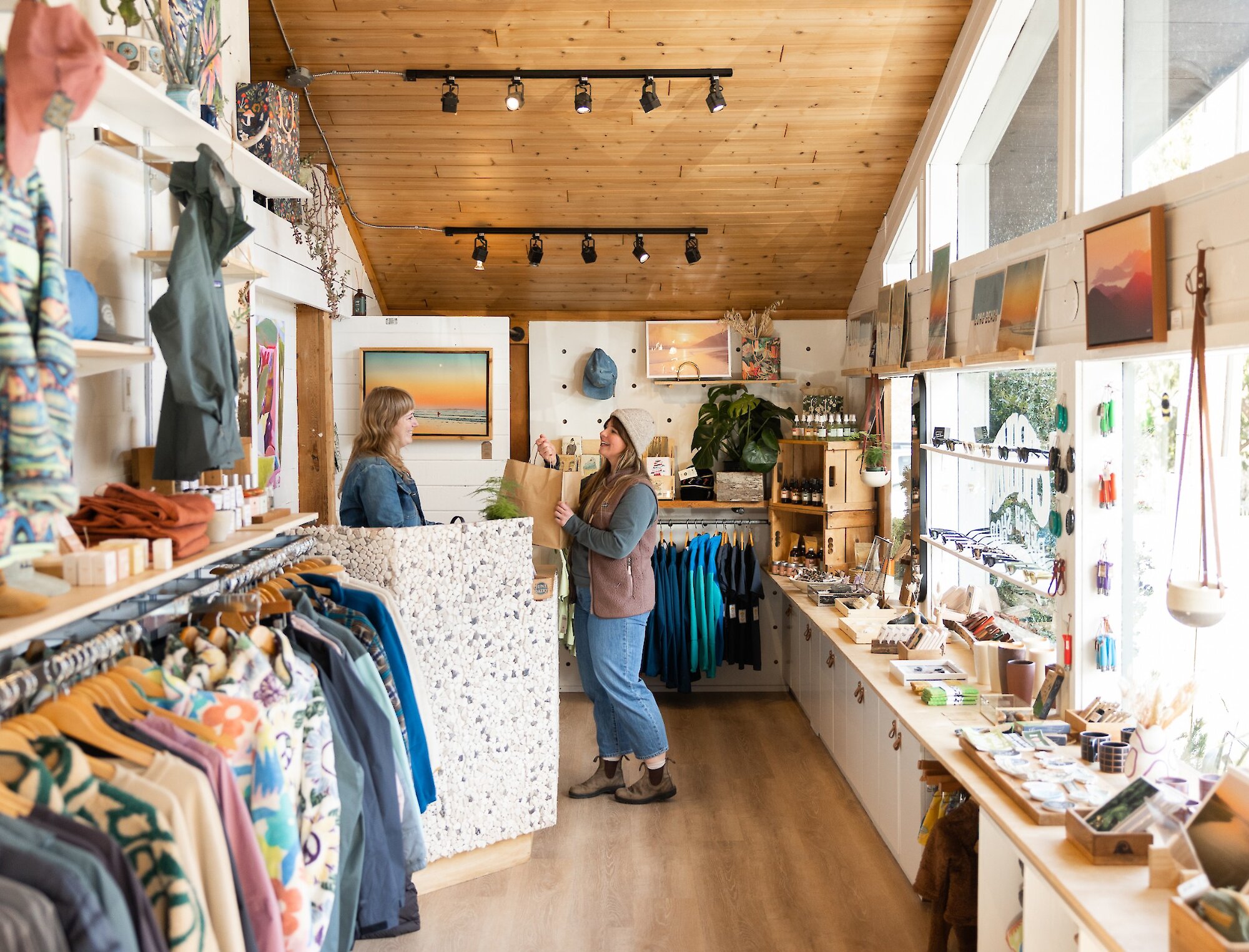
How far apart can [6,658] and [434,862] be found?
2.31m

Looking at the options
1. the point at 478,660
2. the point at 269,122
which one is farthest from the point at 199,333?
the point at 269,122

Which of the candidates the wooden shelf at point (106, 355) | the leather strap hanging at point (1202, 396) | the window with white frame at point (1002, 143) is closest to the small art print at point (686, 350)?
the window with white frame at point (1002, 143)

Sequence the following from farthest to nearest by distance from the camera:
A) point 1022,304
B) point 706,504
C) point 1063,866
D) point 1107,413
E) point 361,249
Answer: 1. point 706,504
2. point 361,249
3. point 1022,304
4. point 1107,413
5. point 1063,866

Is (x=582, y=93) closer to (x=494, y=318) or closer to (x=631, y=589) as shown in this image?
(x=494, y=318)

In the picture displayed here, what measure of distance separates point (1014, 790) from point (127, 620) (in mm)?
2184

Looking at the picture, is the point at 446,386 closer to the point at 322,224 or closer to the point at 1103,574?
the point at 322,224

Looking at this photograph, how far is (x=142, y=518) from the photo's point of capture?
7.07 feet

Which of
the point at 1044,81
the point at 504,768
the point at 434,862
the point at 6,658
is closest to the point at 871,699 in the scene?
the point at 504,768

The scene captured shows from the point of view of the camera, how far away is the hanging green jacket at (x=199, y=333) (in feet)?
7.54

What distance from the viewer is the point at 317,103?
4.96 meters

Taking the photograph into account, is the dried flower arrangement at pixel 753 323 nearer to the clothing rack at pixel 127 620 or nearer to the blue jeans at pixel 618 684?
the blue jeans at pixel 618 684

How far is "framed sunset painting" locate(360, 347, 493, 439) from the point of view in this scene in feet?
19.7

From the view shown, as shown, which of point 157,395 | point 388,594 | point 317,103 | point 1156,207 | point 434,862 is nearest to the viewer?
point 1156,207

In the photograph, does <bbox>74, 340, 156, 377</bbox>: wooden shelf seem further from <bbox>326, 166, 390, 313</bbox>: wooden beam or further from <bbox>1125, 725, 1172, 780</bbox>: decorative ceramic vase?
<bbox>326, 166, 390, 313</bbox>: wooden beam
